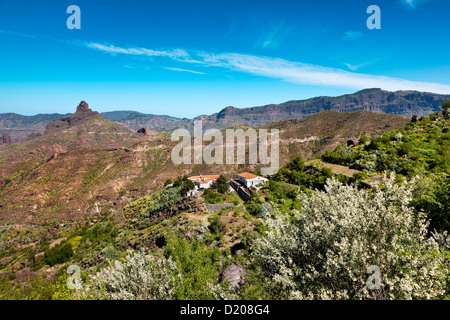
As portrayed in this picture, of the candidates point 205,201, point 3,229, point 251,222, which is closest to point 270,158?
point 205,201

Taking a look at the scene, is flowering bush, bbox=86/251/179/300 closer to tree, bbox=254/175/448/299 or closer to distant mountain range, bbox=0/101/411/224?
tree, bbox=254/175/448/299

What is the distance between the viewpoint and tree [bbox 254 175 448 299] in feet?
19.8

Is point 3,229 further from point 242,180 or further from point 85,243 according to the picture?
point 242,180

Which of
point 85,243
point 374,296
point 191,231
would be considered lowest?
point 85,243

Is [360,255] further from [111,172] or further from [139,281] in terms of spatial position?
[111,172]

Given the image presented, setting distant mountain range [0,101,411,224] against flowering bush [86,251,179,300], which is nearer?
flowering bush [86,251,179,300]

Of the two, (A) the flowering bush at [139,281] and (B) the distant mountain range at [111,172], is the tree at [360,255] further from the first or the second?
(B) the distant mountain range at [111,172]

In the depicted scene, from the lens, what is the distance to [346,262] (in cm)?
628

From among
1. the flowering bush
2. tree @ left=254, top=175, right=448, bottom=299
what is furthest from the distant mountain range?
tree @ left=254, top=175, right=448, bottom=299

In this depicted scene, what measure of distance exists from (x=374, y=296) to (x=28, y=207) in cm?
11274

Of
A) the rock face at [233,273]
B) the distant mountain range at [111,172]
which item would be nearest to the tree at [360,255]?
the rock face at [233,273]
